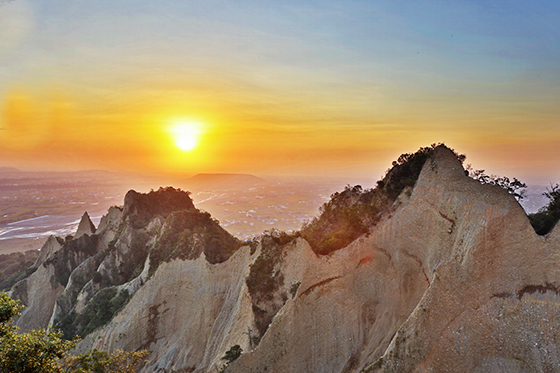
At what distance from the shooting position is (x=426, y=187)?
17672 millimetres

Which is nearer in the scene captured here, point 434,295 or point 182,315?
point 434,295

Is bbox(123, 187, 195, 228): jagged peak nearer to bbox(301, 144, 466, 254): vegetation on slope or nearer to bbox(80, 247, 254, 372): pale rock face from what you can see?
bbox(80, 247, 254, 372): pale rock face

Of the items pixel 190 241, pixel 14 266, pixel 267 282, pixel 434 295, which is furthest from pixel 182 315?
pixel 14 266

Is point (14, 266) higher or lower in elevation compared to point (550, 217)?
lower

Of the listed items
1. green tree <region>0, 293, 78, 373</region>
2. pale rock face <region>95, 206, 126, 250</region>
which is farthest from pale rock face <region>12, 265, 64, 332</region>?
green tree <region>0, 293, 78, 373</region>

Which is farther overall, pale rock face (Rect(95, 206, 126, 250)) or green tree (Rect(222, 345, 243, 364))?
pale rock face (Rect(95, 206, 126, 250))

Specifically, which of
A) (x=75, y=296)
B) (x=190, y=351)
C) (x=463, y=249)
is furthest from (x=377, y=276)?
(x=75, y=296)

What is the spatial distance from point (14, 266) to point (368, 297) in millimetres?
72754

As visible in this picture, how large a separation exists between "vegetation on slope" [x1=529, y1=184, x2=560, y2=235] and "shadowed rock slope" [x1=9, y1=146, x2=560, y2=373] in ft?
10.4

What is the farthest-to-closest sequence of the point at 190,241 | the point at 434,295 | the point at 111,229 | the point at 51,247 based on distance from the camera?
the point at 51,247 → the point at 111,229 → the point at 190,241 → the point at 434,295

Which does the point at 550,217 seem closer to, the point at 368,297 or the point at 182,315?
the point at 368,297

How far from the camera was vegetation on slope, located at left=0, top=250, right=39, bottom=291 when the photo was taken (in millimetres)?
48428

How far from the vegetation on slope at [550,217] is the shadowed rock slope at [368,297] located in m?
3.16

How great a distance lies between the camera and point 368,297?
18.2 metres
